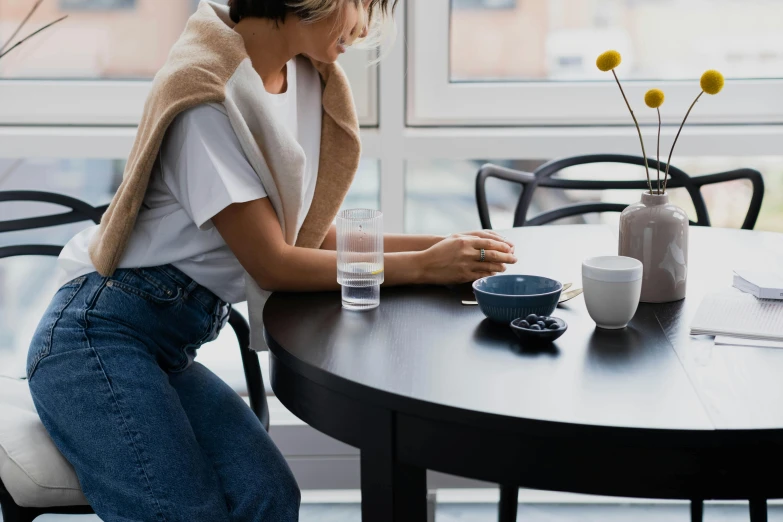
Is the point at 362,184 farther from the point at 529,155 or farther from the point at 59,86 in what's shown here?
the point at 59,86

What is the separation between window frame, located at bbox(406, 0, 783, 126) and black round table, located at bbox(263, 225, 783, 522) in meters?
1.10

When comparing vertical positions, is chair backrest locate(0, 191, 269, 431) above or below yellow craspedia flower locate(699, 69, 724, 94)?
below

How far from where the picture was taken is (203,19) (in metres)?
1.44

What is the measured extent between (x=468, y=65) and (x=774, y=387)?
1539 mm

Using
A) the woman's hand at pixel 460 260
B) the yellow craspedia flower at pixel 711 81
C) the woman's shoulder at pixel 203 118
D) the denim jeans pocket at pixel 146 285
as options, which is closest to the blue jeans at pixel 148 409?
the denim jeans pocket at pixel 146 285

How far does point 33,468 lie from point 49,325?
228mm

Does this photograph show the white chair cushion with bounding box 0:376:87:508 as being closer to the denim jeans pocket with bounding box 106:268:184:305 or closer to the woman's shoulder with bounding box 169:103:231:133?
the denim jeans pocket with bounding box 106:268:184:305

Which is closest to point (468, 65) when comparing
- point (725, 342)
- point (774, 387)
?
point (725, 342)

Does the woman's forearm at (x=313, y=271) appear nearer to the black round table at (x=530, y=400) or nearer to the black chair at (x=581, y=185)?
the black round table at (x=530, y=400)

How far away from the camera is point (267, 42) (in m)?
1.49

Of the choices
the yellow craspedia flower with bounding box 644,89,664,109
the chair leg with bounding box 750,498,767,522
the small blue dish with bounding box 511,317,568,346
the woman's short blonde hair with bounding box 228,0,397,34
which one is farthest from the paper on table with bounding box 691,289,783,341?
the woman's short blonde hair with bounding box 228,0,397,34

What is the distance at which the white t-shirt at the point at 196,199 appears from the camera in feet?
4.31

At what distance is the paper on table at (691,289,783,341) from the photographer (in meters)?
1.19

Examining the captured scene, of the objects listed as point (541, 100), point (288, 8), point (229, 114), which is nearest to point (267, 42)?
point (288, 8)
